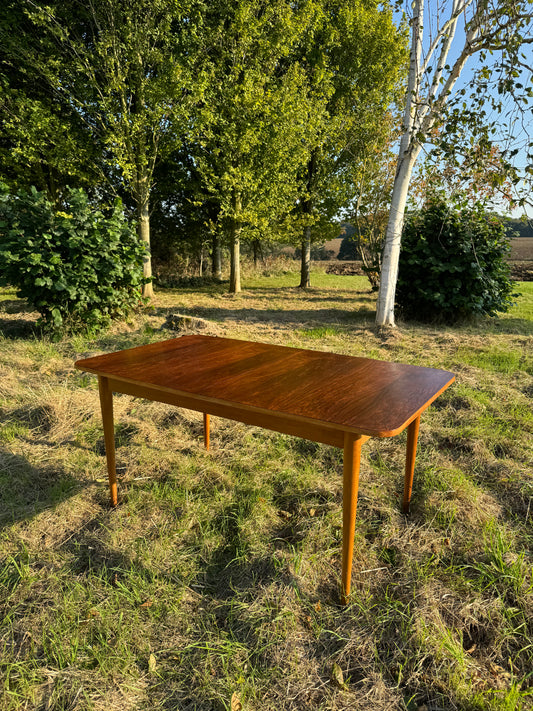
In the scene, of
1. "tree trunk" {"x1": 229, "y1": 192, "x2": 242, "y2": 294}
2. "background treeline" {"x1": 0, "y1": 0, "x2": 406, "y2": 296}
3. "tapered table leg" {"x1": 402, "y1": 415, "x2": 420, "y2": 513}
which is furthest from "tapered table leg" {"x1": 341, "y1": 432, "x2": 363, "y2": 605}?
"tree trunk" {"x1": 229, "y1": 192, "x2": 242, "y2": 294}

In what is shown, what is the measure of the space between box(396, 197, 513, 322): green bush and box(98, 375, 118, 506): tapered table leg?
6694mm

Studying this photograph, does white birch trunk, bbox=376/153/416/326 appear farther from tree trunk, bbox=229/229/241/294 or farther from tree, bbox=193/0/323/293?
tree trunk, bbox=229/229/241/294

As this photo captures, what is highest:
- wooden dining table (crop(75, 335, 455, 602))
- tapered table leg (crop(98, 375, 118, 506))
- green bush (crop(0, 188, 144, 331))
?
green bush (crop(0, 188, 144, 331))

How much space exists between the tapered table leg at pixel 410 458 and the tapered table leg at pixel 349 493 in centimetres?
73

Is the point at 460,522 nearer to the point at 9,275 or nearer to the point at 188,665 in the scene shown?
the point at 188,665

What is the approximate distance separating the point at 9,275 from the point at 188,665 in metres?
5.09

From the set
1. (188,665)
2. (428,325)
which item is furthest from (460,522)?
(428,325)

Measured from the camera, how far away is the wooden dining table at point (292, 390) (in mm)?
1527

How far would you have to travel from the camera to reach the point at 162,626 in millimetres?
1650

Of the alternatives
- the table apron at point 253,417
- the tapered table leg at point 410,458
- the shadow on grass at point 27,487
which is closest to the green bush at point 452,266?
the tapered table leg at point 410,458

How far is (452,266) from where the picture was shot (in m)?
7.29

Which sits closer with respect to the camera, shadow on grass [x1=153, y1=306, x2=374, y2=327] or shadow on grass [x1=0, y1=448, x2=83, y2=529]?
shadow on grass [x1=0, y1=448, x2=83, y2=529]

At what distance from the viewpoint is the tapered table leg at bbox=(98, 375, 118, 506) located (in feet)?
7.22

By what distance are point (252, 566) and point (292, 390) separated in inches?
36.4
